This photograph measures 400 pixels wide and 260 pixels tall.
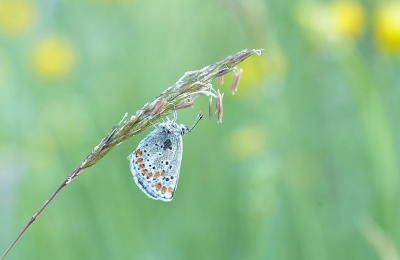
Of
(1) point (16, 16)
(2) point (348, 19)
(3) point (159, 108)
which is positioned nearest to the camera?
(3) point (159, 108)

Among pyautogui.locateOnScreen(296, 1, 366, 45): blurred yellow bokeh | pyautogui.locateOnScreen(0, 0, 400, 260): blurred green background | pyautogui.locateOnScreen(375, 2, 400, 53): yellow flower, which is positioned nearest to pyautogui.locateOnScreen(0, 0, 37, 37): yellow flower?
pyautogui.locateOnScreen(0, 0, 400, 260): blurred green background

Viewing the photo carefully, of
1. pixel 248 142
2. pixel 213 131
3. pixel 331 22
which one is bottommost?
pixel 248 142

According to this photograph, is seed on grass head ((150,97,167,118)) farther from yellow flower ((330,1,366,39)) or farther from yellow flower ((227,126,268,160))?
yellow flower ((227,126,268,160))

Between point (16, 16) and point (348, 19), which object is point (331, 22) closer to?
point (348, 19)

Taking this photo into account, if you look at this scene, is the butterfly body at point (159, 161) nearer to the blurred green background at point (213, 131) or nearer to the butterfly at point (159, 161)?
the butterfly at point (159, 161)

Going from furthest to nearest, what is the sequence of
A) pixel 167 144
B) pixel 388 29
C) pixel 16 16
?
1. pixel 16 16
2. pixel 388 29
3. pixel 167 144

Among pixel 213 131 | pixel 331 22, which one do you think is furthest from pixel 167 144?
pixel 213 131

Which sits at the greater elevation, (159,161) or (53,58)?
(53,58)
